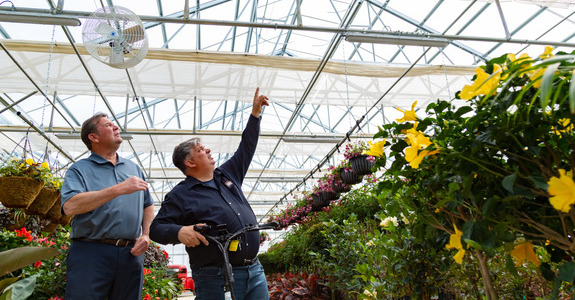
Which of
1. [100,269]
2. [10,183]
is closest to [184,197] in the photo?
[100,269]

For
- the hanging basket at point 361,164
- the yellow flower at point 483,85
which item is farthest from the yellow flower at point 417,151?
the hanging basket at point 361,164

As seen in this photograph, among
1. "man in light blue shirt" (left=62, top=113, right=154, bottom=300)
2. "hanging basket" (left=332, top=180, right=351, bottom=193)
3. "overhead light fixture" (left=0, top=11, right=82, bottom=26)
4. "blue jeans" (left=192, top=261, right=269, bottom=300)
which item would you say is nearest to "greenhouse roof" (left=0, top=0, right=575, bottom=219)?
"overhead light fixture" (left=0, top=11, right=82, bottom=26)

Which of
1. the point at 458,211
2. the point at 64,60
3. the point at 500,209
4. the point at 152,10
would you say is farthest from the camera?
the point at 152,10

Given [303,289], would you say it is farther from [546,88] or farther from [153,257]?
[546,88]

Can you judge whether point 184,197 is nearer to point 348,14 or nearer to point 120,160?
point 120,160

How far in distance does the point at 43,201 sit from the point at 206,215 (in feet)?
7.21

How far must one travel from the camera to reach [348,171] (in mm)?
5316

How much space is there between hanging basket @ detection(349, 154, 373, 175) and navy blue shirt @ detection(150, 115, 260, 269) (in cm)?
318

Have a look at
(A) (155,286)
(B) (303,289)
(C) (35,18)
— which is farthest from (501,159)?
(B) (303,289)

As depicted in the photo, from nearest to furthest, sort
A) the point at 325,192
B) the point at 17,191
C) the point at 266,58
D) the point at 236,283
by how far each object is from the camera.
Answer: the point at 236,283 < the point at 17,191 < the point at 266,58 < the point at 325,192

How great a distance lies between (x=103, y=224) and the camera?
1899 mm

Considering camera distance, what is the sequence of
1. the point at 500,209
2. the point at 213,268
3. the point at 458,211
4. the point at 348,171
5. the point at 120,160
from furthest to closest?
the point at 348,171 → the point at 120,160 → the point at 213,268 → the point at 458,211 → the point at 500,209

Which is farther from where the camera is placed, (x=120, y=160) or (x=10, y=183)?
(x=10, y=183)

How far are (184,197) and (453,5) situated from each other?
6.99 metres
